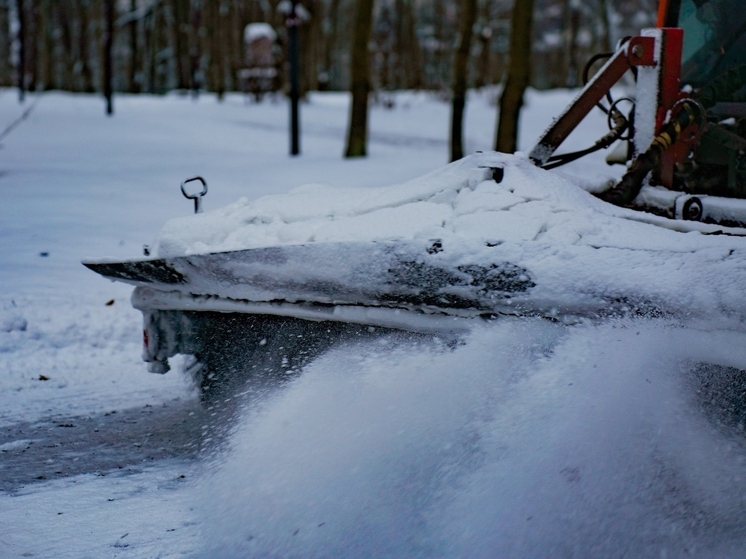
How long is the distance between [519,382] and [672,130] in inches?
68.2

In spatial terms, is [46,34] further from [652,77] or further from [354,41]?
[652,77]

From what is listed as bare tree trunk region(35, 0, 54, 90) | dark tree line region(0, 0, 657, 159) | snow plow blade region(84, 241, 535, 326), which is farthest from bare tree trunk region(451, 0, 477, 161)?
bare tree trunk region(35, 0, 54, 90)

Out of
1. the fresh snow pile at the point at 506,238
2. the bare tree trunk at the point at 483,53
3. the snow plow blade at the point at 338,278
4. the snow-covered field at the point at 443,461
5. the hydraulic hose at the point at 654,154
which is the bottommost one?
the snow-covered field at the point at 443,461

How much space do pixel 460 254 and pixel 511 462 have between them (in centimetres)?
69

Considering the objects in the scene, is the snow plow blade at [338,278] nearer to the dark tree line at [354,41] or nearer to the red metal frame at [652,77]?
the red metal frame at [652,77]

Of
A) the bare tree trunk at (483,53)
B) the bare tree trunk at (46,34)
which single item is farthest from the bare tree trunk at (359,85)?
the bare tree trunk at (46,34)

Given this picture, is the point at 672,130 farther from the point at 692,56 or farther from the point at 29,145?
the point at 29,145

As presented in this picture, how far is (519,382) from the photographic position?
274 cm

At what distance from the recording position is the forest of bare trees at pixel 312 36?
35562 millimetres

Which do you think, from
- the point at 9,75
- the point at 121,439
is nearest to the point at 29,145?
the point at 121,439

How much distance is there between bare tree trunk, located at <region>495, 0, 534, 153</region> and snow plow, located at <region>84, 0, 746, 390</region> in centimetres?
855

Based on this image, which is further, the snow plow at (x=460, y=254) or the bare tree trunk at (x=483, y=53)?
the bare tree trunk at (x=483, y=53)

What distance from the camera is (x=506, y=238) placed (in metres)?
2.84

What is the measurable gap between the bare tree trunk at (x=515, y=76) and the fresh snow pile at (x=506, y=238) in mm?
9183
